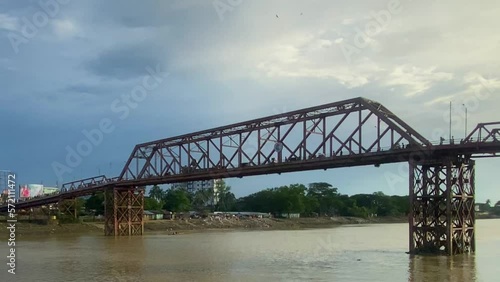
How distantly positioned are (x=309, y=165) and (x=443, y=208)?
15.9 m

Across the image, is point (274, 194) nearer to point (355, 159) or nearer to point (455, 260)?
point (355, 159)

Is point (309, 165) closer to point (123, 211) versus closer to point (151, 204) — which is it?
point (123, 211)

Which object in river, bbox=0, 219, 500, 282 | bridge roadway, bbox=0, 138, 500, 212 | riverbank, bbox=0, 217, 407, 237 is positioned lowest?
riverbank, bbox=0, 217, 407, 237

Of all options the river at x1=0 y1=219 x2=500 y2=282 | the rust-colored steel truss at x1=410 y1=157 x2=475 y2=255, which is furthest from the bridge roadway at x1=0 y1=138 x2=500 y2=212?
the river at x1=0 y1=219 x2=500 y2=282

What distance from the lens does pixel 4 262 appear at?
42812 millimetres

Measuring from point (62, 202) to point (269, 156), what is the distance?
5179 centimetres

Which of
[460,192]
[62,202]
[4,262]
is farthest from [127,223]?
[460,192]

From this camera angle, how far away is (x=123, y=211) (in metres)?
88.2

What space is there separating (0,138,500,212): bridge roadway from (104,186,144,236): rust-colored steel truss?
2.08 metres

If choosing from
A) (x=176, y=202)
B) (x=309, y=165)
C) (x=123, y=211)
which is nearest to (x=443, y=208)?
(x=309, y=165)

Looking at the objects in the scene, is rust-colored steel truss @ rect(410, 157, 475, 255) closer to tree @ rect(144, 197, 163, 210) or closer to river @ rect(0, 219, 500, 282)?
river @ rect(0, 219, 500, 282)

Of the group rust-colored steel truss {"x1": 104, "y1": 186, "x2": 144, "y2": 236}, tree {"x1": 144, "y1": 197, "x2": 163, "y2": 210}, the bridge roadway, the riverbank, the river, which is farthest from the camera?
tree {"x1": 144, "y1": 197, "x2": 163, "y2": 210}

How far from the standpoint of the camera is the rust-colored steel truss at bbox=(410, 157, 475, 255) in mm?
45125

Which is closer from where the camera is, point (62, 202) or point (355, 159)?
point (355, 159)
